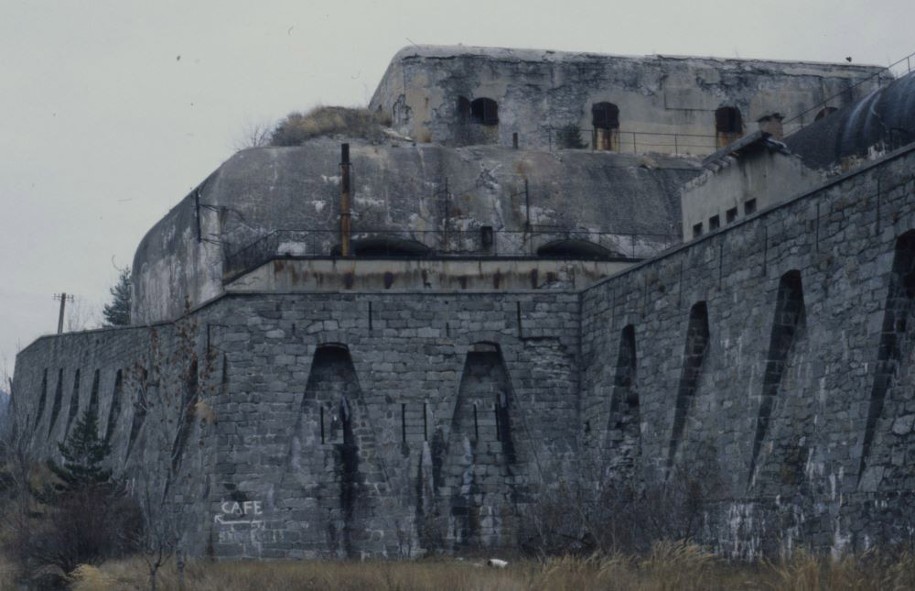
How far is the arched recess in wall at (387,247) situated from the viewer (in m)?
31.8

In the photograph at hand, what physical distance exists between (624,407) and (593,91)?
38.3ft

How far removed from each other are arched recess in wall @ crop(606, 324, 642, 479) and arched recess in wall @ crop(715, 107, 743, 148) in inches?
453

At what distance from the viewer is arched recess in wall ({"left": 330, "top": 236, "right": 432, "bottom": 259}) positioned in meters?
31.8

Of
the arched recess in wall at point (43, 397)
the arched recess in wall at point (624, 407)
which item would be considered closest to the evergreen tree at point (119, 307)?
the arched recess in wall at point (43, 397)

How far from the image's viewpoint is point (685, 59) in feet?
124

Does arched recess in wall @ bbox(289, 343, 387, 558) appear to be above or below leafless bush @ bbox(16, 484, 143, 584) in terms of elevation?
above

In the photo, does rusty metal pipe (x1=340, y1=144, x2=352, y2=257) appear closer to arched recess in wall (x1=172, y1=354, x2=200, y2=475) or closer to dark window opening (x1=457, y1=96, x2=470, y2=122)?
arched recess in wall (x1=172, y1=354, x2=200, y2=475)

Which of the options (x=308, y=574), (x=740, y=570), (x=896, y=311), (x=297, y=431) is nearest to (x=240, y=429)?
(x=297, y=431)

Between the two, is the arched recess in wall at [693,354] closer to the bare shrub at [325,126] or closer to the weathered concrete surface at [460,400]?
the weathered concrete surface at [460,400]

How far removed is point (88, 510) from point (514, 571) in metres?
9.82

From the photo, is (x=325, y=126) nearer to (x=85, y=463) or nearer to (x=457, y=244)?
(x=457, y=244)

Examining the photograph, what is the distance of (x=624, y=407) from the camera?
90.7 ft

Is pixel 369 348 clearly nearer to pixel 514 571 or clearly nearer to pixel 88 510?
pixel 88 510

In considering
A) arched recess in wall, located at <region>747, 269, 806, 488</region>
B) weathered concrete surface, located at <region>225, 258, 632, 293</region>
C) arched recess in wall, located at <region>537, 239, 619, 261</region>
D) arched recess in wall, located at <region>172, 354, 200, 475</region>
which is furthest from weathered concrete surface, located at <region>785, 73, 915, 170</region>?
arched recess in wall, located at <region>172, 354, 200, 475</region>
